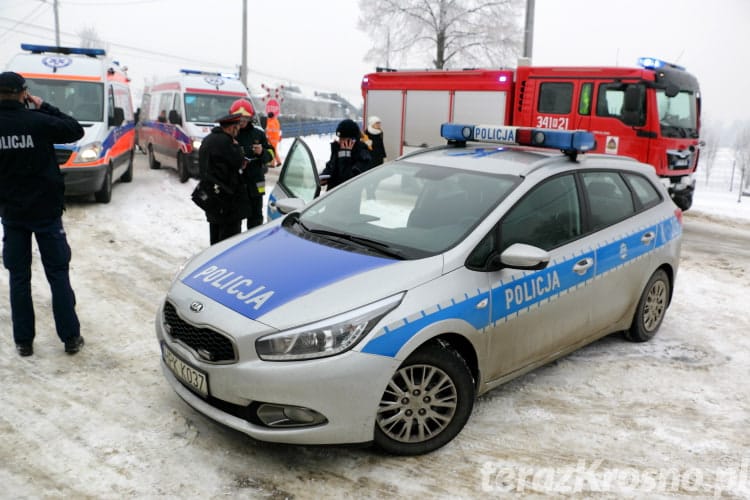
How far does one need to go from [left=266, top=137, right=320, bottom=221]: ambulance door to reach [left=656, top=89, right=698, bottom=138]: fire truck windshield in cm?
702

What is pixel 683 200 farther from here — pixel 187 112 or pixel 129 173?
pixel 129 173

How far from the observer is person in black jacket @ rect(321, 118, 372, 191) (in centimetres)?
676

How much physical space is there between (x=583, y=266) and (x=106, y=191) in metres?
8.05

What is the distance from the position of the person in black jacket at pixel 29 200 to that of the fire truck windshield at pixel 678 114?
361 inches

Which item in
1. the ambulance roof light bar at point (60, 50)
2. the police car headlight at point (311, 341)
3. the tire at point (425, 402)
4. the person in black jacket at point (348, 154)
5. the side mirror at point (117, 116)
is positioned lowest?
the tire at point (425, 402)

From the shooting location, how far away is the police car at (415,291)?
120 inches

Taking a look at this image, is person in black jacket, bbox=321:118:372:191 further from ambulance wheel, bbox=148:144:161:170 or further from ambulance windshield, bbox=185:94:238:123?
ambulance wheel, bbox=148:144:161:170

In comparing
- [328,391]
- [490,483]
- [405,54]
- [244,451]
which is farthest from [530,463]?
[405,54]

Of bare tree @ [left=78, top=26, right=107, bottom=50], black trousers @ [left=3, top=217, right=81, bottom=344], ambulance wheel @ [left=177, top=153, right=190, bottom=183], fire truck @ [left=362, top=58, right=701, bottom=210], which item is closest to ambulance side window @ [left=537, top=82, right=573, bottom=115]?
fire truck @ [left=362, top=58, right=701, bottom=210]

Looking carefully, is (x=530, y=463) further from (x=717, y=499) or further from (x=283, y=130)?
(x=283, y=130)

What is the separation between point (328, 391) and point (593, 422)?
1753mm

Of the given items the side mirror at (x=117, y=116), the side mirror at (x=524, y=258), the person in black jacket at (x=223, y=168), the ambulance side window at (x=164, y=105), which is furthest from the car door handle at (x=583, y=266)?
the ambulance side window at (x=164, y=105)

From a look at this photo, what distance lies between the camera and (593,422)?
Answer: 383 centimetres

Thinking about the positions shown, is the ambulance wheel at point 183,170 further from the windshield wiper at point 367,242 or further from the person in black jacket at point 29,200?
the windshield wiper at point 367,242
